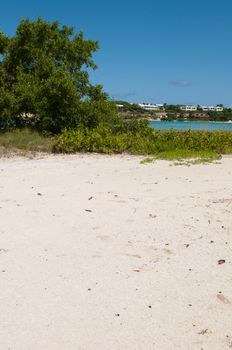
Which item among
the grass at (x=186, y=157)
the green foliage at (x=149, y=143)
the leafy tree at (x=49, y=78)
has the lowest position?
the grass at (x=186, y=157)

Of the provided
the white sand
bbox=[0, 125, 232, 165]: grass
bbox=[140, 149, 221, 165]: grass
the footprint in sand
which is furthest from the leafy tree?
the footprint in sand

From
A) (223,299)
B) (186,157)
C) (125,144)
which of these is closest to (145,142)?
(125,144)

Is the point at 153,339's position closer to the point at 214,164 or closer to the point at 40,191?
the point at 40,191

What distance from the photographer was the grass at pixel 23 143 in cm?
1251

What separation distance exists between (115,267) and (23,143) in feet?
29.7

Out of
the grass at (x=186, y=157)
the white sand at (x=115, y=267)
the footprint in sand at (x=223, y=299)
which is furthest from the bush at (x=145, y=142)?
the footprint in sand at (x=223, y=299)

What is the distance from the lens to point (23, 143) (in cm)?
1288

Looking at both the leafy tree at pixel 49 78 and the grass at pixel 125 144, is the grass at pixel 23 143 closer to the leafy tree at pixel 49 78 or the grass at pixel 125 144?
the grass at pixel 125 144

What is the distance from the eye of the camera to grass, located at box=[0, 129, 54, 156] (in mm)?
12508

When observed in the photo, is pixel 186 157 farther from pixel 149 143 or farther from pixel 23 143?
pixel 23 143

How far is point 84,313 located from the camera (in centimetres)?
351

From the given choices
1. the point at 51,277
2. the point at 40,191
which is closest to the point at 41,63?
the point at 40,191

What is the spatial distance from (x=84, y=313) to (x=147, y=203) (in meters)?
3.49

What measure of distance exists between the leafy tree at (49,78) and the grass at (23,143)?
1.10m
